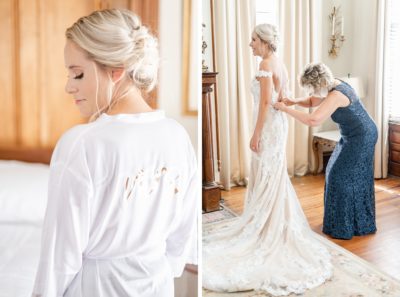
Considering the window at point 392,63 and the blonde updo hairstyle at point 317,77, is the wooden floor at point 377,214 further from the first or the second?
the blonde updo hairstyle at point 317,77

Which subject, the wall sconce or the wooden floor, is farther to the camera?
the wall sconce

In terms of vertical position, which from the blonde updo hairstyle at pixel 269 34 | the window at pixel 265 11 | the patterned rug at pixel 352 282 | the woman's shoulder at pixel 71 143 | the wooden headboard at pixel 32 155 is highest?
the window at pixel 265 11

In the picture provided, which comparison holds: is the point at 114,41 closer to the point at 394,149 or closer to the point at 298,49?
the point at 298,49

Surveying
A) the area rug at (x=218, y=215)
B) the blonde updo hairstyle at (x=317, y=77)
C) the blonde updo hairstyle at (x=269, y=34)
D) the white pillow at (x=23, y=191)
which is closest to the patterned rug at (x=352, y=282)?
the area rug at (x=218, y=215)

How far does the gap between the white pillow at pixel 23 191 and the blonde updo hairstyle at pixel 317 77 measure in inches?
68.4

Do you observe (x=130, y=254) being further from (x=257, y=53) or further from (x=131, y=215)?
(x=257, y=53)

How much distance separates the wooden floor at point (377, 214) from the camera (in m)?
2.23

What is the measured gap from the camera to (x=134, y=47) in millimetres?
822

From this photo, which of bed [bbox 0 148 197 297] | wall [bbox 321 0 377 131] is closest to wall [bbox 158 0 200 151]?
bed [bbox 0 148 197 297]

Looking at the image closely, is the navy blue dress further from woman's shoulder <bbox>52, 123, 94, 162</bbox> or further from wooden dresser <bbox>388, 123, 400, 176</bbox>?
woman's shoulder <bbox>52, 123, 94, 162</bbox>

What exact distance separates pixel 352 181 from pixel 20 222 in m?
2.05

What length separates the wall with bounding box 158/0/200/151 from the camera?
3.07 feet

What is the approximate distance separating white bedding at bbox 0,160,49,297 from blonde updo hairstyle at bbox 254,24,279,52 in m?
1.59

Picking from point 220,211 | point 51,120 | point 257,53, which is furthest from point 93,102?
point 220,211
